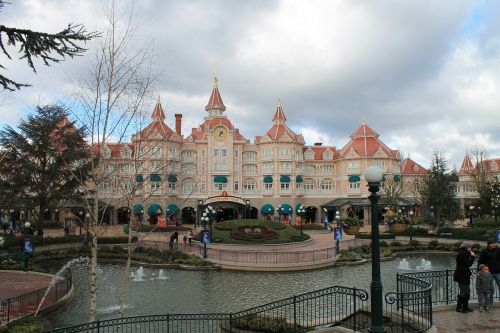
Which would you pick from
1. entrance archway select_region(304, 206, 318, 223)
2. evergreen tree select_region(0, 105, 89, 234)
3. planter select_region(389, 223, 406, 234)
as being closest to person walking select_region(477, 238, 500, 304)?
evergreen tree select_region(0, 105, 89, 234)

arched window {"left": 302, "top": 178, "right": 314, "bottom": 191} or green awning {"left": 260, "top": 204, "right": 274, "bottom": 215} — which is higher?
arched window {"left": 302, "top": 178, "right": 314, "bottom": 191}

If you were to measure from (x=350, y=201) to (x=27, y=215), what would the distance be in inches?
1715

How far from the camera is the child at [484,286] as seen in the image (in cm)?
1226

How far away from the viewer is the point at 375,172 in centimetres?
966

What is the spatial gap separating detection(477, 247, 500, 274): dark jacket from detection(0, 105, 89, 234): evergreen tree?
30.1 m

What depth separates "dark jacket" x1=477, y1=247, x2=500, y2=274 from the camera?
1276 centimetres

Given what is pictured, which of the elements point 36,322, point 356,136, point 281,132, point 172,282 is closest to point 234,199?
point 281,132

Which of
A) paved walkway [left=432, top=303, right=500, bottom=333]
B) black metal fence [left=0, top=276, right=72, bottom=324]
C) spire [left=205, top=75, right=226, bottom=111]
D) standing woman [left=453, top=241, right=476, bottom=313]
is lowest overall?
black metal fence [left=0, top=276, right=72, bottom=324]

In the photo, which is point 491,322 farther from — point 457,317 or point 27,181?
point 27,181

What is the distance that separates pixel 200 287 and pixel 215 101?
4605cm

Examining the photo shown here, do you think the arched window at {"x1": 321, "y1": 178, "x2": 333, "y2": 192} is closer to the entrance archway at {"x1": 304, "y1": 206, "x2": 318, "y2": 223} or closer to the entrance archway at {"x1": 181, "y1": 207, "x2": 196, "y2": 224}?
the entrance archway at {"x1": 304, "y1": 206, "x2": 318, "y2": 223}

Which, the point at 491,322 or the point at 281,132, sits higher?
the point at 281,132

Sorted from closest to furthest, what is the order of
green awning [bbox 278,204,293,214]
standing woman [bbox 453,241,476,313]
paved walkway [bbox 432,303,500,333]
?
1. paved walkway [bbox 432,303,500,333]
2. standing woman [bbox 453,241,476,313]
3. green awning [bbox 278,204,293,214]

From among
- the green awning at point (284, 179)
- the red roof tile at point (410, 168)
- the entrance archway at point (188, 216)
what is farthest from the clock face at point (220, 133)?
the red roof tile at point (410, 168)
